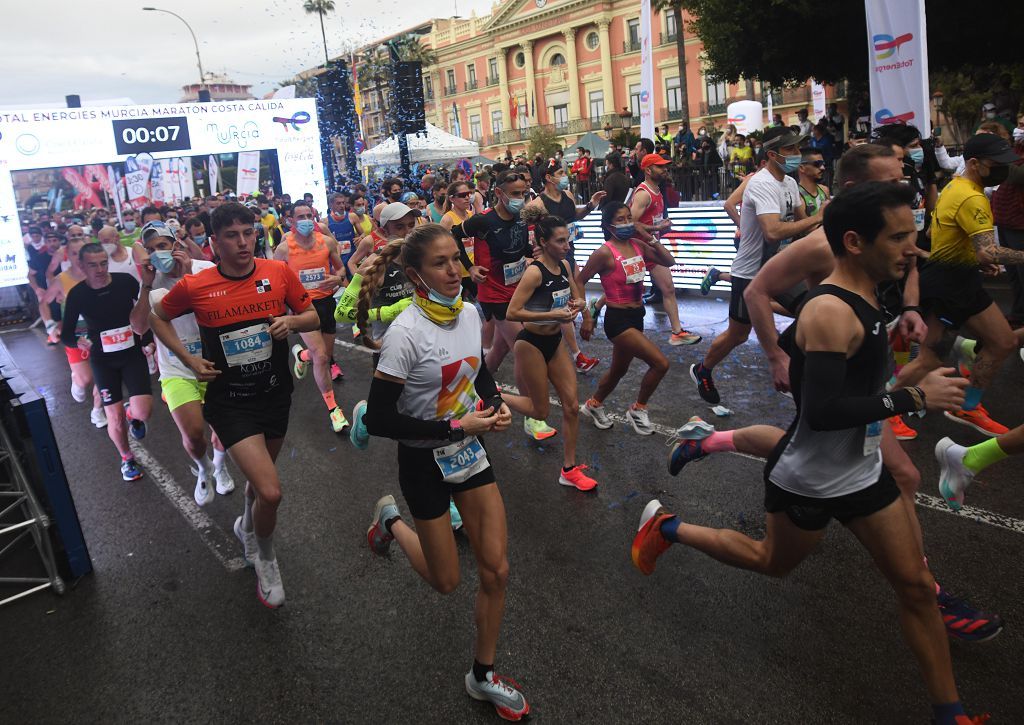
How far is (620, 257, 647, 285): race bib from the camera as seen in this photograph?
19.6 feet

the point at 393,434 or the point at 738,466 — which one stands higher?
the point at 393,434

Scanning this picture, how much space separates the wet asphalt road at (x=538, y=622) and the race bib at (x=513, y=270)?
1820 millimetres

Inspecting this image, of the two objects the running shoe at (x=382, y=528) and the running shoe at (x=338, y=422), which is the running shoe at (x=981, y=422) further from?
the running shoe at (x=338, y=422)

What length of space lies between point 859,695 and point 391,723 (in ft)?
6.21

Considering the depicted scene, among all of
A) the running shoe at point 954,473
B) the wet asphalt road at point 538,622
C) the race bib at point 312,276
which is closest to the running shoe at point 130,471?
the wet asphalt road at point 538,622

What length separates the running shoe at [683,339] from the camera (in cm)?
903

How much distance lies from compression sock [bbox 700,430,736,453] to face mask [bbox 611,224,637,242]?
2573 millimetres

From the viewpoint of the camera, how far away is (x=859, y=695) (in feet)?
9.99

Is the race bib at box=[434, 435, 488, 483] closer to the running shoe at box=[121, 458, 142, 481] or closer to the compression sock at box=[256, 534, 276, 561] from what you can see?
the compression sock at box=[256, 534, 276, 561]

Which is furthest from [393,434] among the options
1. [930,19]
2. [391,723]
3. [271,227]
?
[930,19]

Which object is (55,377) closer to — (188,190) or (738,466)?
→ (738,466)

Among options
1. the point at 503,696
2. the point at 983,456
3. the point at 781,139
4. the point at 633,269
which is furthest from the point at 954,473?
the point at 781,139

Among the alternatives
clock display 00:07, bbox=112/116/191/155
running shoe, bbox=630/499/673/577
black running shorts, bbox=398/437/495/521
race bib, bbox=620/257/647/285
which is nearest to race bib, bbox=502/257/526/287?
race bib, bbox=620/257/647/285

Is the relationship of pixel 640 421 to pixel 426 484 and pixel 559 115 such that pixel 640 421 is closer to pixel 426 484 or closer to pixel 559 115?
pixel 426 484
